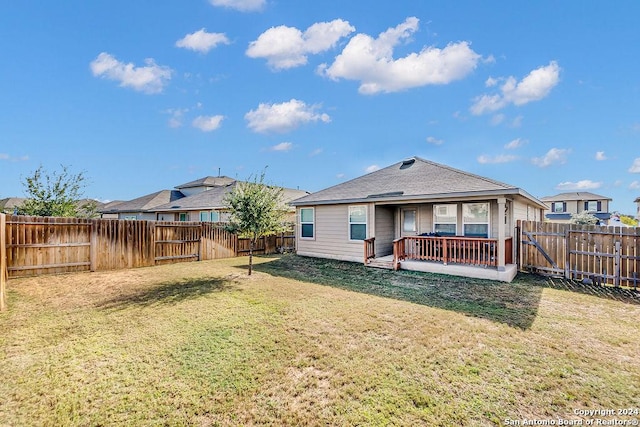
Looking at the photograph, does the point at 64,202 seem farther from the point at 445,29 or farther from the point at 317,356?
the point at 445,29

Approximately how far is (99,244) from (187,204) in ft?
40.5

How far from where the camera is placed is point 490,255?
30.1 ft

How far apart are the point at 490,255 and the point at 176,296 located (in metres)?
9.48

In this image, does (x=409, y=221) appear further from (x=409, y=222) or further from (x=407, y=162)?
(x=407, y=162)

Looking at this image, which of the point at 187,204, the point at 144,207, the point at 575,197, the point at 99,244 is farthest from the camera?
the point at 575,197

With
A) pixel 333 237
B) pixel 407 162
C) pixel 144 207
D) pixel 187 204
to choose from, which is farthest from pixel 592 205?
pixel 144 207

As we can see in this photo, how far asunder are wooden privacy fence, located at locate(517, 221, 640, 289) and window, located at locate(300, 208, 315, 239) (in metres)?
8.48

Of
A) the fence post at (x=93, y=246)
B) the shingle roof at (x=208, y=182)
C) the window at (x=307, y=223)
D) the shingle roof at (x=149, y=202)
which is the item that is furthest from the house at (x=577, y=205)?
the fence post at (x=93, y=246)

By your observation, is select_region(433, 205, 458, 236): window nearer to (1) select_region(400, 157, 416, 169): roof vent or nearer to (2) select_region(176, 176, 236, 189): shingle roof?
(1) select_region(400, 157, 416, 169): roof vent

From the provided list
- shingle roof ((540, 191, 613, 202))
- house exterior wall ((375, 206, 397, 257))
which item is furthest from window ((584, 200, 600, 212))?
house exterior wall ((375, 206, 397, 257))

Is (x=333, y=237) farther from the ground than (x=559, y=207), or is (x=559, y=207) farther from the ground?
(x=559, y=207)

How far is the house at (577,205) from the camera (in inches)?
1544

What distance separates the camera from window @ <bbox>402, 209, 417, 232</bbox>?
11773 mm

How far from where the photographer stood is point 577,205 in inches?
1586
